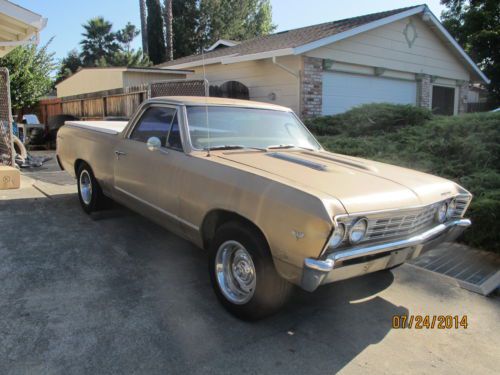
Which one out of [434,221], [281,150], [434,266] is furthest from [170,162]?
[434,266]

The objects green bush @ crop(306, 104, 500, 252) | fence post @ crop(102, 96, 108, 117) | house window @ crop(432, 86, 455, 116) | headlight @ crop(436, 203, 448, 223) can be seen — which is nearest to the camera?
headlight @ crop(436, 203, 448, 223)

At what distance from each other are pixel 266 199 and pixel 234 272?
0.76m

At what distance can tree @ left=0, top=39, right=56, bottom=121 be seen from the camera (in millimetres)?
17938

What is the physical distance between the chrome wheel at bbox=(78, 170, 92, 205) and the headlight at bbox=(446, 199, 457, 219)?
4.41 m

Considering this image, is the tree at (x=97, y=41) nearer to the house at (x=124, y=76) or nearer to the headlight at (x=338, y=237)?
the house at (x=124, y=76)

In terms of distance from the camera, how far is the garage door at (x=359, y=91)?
40.7ft

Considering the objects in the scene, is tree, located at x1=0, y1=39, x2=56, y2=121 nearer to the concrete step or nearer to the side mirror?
the side mirror

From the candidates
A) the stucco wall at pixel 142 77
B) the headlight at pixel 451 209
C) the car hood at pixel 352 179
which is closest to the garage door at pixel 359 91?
the stucco wall at pixel 142 77

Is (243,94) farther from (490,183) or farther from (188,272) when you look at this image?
(188,272)

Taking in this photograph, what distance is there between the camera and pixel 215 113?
4242 mm

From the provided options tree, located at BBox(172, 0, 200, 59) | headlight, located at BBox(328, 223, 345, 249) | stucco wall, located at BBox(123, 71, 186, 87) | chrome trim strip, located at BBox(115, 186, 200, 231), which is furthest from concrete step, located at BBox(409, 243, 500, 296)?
tree, located at BBox(172, 0, 200, 59)

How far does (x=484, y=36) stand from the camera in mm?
24016

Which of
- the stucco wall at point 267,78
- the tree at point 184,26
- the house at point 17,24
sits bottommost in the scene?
the stucco wall at point 267,78

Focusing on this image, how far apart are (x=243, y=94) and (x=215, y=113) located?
867 cm
